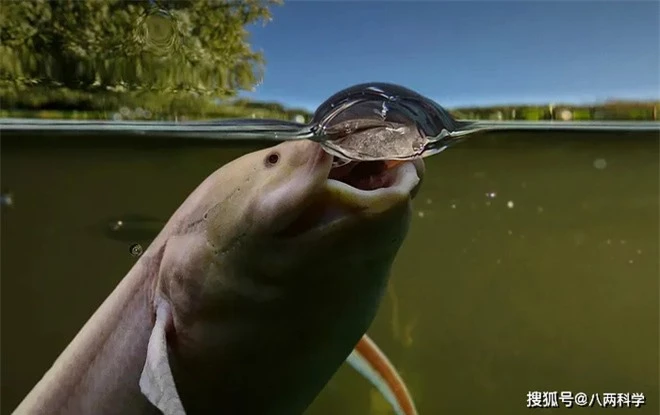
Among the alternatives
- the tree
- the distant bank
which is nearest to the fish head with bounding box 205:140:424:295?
the distant bank

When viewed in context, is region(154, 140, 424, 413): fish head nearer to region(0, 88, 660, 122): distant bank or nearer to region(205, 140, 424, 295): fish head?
region(205, 140, 424, 295): fish head

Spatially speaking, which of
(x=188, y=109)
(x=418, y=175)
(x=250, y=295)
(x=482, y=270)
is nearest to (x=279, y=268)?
(x=250, y=295)

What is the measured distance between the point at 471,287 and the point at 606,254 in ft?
4.09

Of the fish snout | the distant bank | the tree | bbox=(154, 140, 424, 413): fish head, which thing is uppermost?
the tree

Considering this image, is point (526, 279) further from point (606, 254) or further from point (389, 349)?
point (389, 349)

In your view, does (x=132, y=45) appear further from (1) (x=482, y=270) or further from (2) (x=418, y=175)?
(1) (x=482, y=270)

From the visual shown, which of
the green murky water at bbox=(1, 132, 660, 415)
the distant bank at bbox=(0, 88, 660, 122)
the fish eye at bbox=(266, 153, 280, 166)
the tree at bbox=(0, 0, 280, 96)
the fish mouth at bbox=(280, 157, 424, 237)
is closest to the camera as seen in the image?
the fish mouth at bbox=(280, 157, 424, 237)

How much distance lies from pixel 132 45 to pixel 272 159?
1660 millimetres

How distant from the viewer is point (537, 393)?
4.32 m

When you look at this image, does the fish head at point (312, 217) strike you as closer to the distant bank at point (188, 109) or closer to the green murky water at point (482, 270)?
the distant bank at point (188, 109)

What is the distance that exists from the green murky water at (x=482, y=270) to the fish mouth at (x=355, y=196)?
2.98 metres

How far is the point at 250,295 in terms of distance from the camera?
1.55m

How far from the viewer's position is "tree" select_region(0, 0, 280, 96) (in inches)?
108

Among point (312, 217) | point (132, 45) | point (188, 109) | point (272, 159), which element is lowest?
point (312, 217)
